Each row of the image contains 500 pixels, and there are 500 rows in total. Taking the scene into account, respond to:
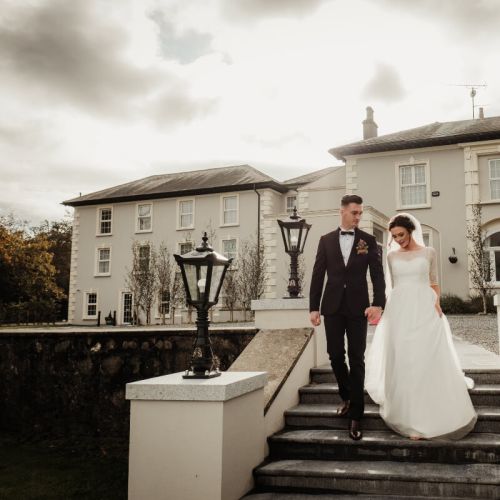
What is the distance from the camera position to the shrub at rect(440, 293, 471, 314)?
22.3 meters

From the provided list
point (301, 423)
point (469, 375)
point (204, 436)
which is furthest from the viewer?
point (469, 375)

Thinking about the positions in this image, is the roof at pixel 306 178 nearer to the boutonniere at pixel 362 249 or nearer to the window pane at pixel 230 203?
the window pane at pixel 230 203

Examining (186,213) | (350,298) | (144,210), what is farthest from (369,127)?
(350,298)

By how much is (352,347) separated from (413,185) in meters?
21.8

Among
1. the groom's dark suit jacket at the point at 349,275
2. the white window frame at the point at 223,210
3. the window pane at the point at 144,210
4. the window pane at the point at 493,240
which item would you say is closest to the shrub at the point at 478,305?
the window pane at the point at 493,240

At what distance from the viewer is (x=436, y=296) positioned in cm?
498

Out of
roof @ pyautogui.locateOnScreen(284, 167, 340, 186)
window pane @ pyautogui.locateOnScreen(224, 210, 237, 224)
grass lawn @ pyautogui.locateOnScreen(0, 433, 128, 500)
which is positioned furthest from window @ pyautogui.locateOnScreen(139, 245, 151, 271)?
grass lawn @ pyautogui.locateOnScreen(0, 433, 128, 500)

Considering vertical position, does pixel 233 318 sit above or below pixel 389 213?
below

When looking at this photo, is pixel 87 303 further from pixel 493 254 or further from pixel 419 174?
pixel 493 254

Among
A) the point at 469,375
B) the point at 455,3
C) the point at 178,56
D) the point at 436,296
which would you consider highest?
the point at 455,3

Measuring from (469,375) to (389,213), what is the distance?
66.6 feet

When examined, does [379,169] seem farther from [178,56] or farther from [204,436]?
[204,436]

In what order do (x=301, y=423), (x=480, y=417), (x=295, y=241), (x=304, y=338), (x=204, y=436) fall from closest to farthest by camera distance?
Result: (x=204, y=436) < (x=480, y=417) < (x=301, y=423) < (x=304, y=338) < (x=295, y=241)

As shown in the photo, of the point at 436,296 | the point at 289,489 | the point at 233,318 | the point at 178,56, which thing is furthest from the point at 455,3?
the point at 233,318
